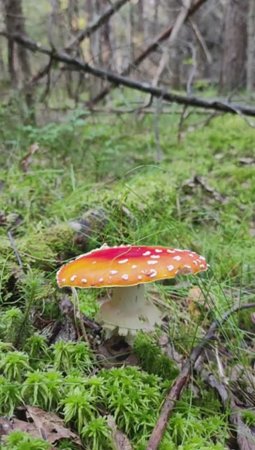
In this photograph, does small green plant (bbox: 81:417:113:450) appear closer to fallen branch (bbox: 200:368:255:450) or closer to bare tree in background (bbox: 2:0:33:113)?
fallen branch (bbox: 200:368:255:450)

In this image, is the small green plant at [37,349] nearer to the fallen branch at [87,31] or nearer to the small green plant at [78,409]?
the small green plant at [78,409]

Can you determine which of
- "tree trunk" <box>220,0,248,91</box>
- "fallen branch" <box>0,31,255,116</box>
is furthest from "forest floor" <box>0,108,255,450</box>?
"tree trunk" <box>220,0,248,91</box>

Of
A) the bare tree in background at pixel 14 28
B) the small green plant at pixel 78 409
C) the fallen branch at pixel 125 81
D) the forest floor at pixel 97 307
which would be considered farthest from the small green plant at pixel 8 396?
the bare tree in background at pixel 14 28

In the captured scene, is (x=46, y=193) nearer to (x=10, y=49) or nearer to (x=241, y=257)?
(x=241, y=257)

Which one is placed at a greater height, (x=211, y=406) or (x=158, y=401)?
(x=158, y=401)

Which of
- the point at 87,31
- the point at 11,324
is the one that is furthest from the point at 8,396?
the point at 87,31

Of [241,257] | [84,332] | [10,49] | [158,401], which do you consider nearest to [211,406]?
[158,401]
